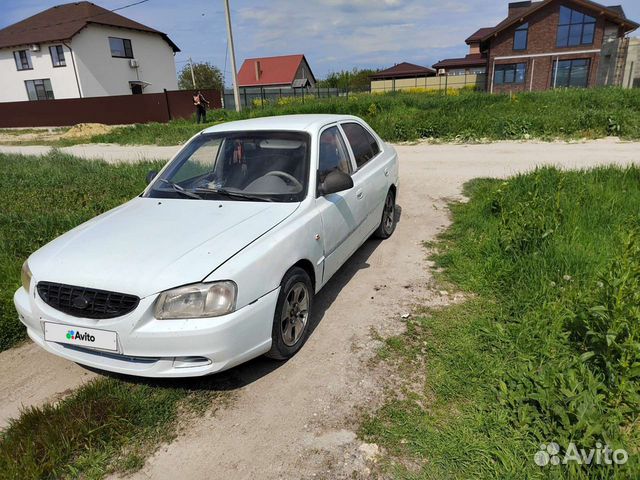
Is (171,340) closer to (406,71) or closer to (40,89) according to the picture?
(40,89)

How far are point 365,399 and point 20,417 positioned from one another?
2.14 metres

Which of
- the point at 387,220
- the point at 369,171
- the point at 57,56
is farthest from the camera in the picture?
the point at 57,56

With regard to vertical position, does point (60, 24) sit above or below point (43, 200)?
above

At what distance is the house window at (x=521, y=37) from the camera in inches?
1362

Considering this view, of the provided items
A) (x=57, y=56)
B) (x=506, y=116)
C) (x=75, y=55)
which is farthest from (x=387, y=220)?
(x=57, y=56)

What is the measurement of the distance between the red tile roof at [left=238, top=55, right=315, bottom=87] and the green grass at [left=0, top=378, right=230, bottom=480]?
6539 centimetres

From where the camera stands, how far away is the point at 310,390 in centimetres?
293

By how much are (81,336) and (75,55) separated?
37086 millimetres

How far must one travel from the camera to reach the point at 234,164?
399cm

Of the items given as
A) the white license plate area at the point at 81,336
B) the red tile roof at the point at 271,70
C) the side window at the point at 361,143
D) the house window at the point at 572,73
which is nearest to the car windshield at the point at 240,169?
the side window at the point at 361,143

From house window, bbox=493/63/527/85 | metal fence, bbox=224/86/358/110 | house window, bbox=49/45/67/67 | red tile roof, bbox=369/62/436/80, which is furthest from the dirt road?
red tile roof, bbox=369/62/436/80

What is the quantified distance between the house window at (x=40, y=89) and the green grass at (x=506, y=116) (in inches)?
926

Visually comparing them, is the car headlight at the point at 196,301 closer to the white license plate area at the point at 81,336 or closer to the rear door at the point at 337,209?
the white license plate area at the point at 81,336

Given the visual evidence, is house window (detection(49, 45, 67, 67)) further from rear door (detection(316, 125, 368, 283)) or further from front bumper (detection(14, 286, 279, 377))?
front bumper (detection(14, 286, 279, 377))
